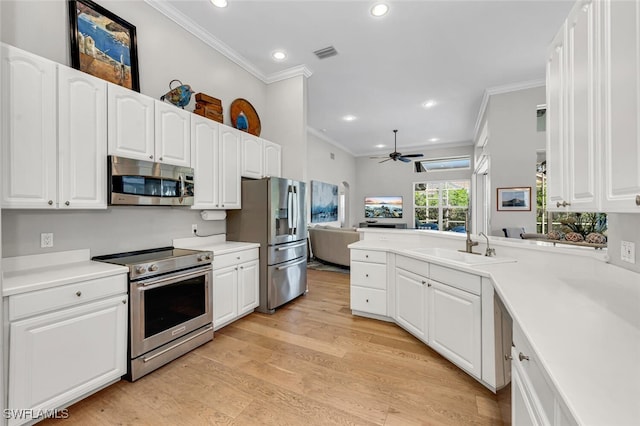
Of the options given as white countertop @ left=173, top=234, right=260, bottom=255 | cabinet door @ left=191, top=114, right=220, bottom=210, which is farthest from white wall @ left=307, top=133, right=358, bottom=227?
cabinet door @ left=191, top=114, right=220, bottom=210

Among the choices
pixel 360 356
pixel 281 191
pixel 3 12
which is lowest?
pixel 360 356

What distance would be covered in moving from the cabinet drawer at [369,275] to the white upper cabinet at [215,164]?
168cm

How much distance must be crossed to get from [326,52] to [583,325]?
3.76m

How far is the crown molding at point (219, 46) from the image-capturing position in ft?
9.50

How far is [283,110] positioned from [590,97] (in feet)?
12.1

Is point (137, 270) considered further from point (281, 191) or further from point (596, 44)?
point (596, 44)

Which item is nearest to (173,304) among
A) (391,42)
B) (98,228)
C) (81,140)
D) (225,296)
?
(225,296)

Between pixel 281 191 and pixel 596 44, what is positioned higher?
pixel 596 44

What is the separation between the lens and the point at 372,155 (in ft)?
32.1

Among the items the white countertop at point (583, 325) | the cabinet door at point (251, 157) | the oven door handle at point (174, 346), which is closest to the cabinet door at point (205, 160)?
the cabinet door at point (251, 157)

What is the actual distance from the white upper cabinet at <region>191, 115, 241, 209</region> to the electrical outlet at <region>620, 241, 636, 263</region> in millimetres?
3348

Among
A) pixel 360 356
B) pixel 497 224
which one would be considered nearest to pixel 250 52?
pixel 360 356

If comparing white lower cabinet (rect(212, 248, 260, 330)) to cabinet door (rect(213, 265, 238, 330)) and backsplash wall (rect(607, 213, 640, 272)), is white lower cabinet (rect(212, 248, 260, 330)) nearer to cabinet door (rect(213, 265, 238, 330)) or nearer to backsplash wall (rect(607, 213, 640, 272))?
cabinet door (rect(213, 265, 238, 330))

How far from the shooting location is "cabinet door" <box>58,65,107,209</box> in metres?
1.90
